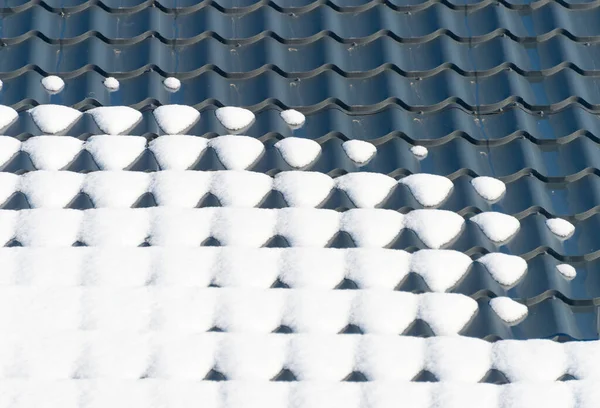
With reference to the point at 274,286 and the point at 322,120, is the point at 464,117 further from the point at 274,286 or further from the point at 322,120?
the point at 274,286

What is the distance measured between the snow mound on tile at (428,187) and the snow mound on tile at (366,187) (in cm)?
7

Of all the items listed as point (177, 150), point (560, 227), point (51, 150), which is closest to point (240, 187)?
point (177, 150)

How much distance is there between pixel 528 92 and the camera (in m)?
4.38

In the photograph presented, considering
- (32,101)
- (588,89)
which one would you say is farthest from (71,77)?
(588,89)

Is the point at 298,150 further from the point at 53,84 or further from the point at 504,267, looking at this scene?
the point at 53,84

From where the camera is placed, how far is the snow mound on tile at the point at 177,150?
4.00 meters

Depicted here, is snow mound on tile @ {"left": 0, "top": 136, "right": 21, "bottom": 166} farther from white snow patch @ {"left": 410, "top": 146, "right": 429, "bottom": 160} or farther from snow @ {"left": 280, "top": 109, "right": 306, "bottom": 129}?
white snow patch @ {"left": 410, "top": 146, "right": 429, "bottom": 160}

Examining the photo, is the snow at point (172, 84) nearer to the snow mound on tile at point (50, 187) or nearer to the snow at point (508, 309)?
the snow mound on tile at point (50, 187)

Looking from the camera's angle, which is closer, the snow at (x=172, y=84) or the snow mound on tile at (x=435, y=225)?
the snow mound on tile at (x=435, y=225)

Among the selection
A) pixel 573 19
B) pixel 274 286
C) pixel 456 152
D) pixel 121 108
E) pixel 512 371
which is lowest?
pixel 512 371

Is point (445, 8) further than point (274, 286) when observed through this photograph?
Yes

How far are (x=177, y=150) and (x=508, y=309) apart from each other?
4.47ft

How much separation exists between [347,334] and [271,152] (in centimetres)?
95

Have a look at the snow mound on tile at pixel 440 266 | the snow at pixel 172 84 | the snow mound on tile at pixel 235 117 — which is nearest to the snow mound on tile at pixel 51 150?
the snow at pixel 172 84
